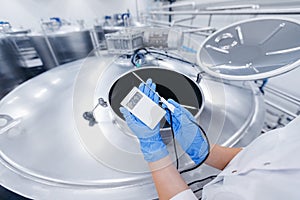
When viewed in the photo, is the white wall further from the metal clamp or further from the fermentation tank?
the metal clamp

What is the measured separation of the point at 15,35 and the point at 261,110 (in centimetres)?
175

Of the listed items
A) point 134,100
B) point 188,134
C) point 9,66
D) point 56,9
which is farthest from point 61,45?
point 188,134

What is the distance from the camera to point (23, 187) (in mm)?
413

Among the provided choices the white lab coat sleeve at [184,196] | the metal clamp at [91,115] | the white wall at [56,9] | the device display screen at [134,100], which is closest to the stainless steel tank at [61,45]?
the white wall at [56,9]

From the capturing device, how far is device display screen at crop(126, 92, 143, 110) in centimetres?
40

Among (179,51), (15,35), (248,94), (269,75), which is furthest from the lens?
(15,35)

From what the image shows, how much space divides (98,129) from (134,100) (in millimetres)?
200

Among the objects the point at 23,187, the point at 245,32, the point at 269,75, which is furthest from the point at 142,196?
the point at 245,32

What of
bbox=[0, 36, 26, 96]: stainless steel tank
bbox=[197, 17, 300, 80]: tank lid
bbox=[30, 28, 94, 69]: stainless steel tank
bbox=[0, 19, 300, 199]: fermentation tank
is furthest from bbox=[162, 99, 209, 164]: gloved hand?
bbox=[30, 28, 94, 69]: stainless steel tank

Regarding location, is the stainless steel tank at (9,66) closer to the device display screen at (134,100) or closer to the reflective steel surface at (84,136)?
the reflective steel surface at (84,136)

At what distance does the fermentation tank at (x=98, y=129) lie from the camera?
407 millimetres

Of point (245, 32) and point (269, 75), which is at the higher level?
point (245, 32)

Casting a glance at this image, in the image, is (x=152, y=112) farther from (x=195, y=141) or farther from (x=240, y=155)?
(x=240, y=155)

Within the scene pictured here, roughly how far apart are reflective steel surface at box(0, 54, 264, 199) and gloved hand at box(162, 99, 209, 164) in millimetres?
48
